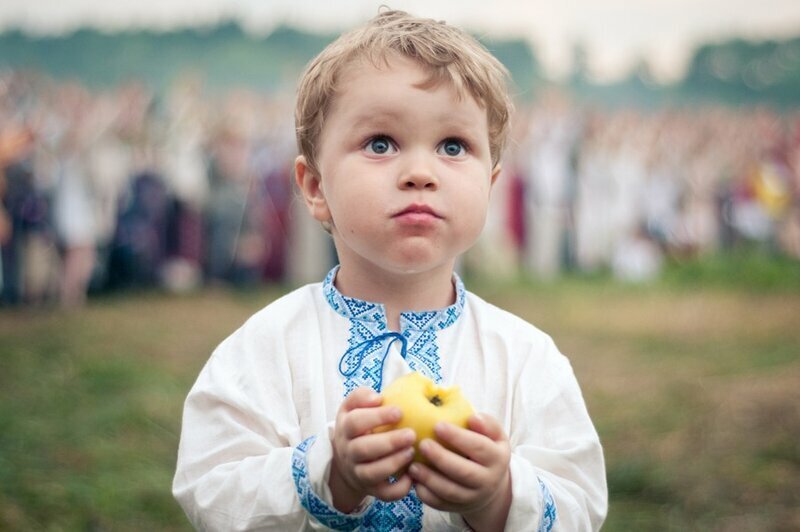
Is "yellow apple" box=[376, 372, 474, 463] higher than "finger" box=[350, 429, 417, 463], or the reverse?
"yellow apple" box=[376, 372, 474, 463]

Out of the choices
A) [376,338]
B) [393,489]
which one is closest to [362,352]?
[376,338]

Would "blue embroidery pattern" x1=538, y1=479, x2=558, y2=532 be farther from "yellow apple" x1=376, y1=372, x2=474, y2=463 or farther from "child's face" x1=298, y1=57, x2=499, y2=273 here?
"child's face" x1=298, y1=57, x2=499, y2=273

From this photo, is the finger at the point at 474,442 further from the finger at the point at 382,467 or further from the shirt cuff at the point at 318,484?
the shirt cuff at the point at 318,484

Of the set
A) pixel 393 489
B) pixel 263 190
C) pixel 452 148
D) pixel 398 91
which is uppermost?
pixel 398 91

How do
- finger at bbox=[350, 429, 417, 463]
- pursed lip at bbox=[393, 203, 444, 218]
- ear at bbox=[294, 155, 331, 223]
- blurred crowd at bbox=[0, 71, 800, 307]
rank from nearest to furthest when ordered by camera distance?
finger at bbox=[350, 429, 417, 463]
pursed lip at bbox=[393, 203, 444, 218]
ear at bbox=[294, 155, 331, 223]
blurred crowd at bbox=[0, 71, 800, 307]

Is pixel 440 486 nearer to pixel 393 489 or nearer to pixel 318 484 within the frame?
pixel 393 489

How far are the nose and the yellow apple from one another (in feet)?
1.24

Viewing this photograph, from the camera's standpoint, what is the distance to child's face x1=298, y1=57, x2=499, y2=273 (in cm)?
188

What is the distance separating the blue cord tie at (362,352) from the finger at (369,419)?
337 millimetres

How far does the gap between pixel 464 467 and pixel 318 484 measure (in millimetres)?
284

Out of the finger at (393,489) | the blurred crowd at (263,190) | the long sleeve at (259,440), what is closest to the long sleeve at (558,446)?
the finger at (393,489)

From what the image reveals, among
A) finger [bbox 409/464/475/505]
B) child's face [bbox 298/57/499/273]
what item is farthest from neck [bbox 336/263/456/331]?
finger [bbox 409/464/475/505]

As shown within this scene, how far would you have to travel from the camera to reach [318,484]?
69.6 inches

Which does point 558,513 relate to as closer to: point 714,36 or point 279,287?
point 279,287
